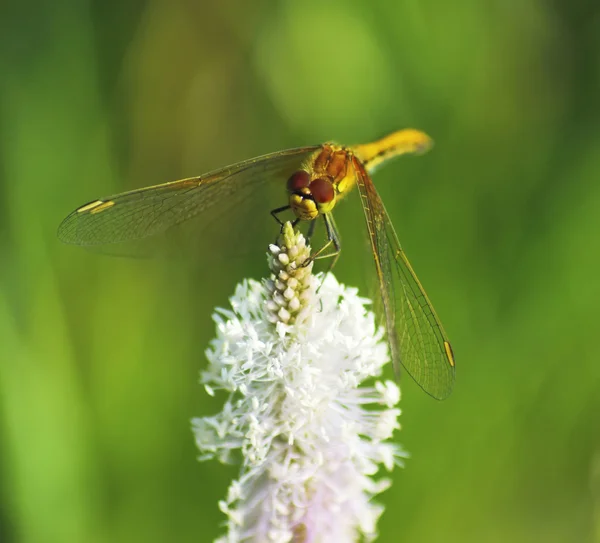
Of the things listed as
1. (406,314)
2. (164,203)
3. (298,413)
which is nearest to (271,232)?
(164,203)

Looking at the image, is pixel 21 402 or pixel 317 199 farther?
pixel 21 402

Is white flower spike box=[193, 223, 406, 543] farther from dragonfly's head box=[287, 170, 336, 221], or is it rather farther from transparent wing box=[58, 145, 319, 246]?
transparent wing box=[58, 145, 319, 246]

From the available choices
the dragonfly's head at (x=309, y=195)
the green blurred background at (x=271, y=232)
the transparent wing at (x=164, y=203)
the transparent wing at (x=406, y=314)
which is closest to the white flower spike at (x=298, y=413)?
the transparent wing at (x=406, y=314)

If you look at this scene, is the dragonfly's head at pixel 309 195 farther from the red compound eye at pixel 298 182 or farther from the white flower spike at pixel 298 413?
the white flower spike at pixel 298 413

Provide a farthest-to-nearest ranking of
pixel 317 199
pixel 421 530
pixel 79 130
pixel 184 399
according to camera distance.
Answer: pixel 79 130 < pixel 184 399 < pixel 421 530 < pixel 317 199

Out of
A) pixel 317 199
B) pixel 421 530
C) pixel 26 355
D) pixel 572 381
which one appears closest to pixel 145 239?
pixel 26 355

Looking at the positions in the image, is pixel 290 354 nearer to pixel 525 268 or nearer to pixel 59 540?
pixel 59 540

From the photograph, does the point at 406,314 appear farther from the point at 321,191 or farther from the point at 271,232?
the point at 271,232

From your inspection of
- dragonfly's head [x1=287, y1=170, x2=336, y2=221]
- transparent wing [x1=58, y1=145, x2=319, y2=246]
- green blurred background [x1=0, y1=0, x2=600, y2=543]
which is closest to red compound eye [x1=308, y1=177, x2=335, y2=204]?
dragonfly's head [x1=287, y1=170, x2=336, y2=221]
